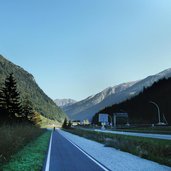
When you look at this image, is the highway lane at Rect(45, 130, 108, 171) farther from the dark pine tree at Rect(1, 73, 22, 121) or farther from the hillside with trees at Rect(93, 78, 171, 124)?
the hillside with trees at Rect(93, 78, 171, 124)

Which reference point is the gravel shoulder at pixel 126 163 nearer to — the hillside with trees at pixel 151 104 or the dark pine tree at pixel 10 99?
the dark pine tree at pixel 10 99

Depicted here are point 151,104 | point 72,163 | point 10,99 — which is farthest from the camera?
point 151,104

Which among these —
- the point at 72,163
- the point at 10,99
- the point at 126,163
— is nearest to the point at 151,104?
the point at 10,99

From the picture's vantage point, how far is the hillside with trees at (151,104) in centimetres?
12626

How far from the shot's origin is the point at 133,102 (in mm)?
168875

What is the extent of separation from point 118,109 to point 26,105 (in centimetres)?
10610

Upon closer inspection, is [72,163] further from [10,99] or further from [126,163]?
[10,99]

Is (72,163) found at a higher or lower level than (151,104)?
lower

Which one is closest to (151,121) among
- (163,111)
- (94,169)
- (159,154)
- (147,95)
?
(163,111)

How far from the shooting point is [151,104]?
453ft

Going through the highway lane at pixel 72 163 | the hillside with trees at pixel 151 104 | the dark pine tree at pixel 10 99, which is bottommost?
the highway lane at pixel 72 163

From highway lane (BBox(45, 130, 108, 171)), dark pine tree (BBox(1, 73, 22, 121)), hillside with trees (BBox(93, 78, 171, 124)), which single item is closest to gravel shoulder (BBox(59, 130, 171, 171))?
highway lane (BBox(45, 130, 108, 171))

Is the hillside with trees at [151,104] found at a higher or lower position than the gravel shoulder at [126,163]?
higher

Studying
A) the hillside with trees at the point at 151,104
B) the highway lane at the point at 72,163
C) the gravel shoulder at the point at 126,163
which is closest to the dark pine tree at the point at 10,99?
the highway lane at the point at 72,163
